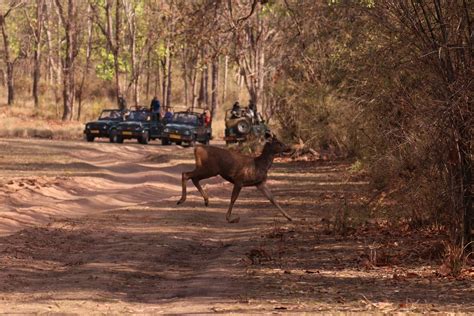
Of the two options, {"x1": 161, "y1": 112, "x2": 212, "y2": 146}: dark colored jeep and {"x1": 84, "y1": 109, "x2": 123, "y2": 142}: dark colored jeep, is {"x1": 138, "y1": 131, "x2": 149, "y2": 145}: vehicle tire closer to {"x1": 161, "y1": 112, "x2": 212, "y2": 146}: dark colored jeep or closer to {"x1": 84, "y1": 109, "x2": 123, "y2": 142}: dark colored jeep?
{"x1": 161, "y1": 112, "x2": 212, "y2": 146}: dark colored jeep

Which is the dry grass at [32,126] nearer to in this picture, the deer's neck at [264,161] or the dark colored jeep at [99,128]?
the dark colored jeep at [99,128]

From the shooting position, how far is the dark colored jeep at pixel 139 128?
5212cm

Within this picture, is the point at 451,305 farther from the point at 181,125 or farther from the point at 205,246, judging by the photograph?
the point at 181,125

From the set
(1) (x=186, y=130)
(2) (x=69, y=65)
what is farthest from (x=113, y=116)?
(2) (x=69, y=65)

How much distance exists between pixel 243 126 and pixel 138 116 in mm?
8214

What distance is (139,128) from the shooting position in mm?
52344

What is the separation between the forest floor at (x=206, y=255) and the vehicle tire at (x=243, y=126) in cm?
1843

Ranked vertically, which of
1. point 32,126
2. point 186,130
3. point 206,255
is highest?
point 186,130

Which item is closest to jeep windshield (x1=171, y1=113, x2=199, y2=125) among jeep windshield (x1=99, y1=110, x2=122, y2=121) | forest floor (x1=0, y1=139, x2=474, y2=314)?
jeep windshield (x1=99, y1=110, x2=122, y2=121)

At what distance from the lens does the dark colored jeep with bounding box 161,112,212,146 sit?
51.4 meters

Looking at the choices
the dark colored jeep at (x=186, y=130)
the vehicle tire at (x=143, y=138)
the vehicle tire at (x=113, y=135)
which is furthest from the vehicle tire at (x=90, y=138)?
the dark colored jeep at (x=186, y=130)

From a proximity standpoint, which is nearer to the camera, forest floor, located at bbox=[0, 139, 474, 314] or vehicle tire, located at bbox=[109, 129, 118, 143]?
forest floor, located at bbox=[0, 139, 474, 314]

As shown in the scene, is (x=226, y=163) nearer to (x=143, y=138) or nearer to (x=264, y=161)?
(x=264, y=161)

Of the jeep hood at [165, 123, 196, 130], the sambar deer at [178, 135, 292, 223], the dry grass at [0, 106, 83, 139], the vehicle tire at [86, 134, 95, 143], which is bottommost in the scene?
the vehicle tire at [86, 134, 95, 143]
